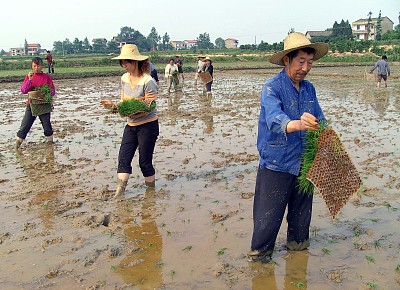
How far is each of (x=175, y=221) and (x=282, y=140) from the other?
1.88 metres

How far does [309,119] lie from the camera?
9.57 ft

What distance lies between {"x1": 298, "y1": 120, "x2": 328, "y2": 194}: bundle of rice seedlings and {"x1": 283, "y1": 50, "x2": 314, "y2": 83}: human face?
0.44m

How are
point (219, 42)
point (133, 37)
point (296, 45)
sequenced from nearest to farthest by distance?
point (296, 45) → point (133, 37) → point (219, 42)

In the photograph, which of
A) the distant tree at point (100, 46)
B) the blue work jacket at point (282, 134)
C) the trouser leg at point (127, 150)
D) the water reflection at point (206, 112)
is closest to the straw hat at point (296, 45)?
the blue work jacket at point (282, 134)

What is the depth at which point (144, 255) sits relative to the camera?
400cm

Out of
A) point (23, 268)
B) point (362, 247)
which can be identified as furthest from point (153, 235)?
point (362, 247)

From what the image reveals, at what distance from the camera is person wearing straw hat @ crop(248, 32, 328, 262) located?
3.38m

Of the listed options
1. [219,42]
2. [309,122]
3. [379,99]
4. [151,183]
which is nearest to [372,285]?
[309,122]

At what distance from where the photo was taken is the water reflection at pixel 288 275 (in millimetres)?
3463

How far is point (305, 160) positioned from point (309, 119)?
64 cm

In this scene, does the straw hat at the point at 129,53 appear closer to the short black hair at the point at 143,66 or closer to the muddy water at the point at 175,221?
the short black hair at the point at 143,66

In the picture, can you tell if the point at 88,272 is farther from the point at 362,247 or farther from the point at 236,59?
the point at 236,59

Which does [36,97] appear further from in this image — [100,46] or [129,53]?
[100,46]

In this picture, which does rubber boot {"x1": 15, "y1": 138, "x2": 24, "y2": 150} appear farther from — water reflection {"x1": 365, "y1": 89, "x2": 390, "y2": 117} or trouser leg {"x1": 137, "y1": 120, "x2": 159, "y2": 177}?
water reflection {"x1": 365, "y1": 89, "x2": 390, "y2": 117}
